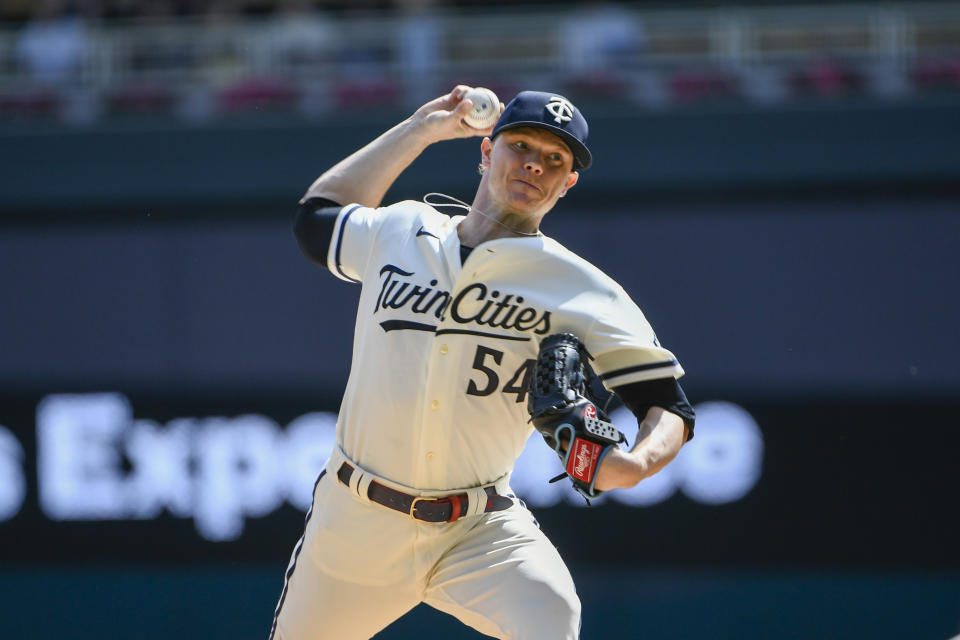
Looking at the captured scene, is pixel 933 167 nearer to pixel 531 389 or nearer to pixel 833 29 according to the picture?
pixel 833 29

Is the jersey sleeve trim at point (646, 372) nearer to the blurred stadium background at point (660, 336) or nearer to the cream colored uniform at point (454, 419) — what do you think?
the cream colored uniform at point (454, 419)

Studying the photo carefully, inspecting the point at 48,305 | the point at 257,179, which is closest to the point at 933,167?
the point at 257,179

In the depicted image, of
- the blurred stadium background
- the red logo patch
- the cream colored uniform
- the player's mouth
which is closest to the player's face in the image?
the player's mouth

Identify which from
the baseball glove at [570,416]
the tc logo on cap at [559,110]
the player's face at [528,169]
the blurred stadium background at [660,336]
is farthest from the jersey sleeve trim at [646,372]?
the blurred stadium background at [660,336]

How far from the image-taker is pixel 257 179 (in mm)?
6680

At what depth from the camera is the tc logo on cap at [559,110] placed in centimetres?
298

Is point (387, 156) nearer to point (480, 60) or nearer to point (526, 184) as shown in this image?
point (526, 184)

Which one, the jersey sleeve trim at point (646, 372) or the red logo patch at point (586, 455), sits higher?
the jersey sleeve trim at point (646, 372)

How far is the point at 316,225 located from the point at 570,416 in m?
1.03

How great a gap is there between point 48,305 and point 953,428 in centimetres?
517

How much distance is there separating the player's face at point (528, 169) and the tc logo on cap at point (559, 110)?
2.0 inches

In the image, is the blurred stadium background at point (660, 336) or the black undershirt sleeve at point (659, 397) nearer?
the black undershirt sleeve at point (659, 397)

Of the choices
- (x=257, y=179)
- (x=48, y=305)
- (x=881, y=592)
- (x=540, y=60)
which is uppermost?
(x=540, y=60)

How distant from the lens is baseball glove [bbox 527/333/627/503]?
2693 mm
